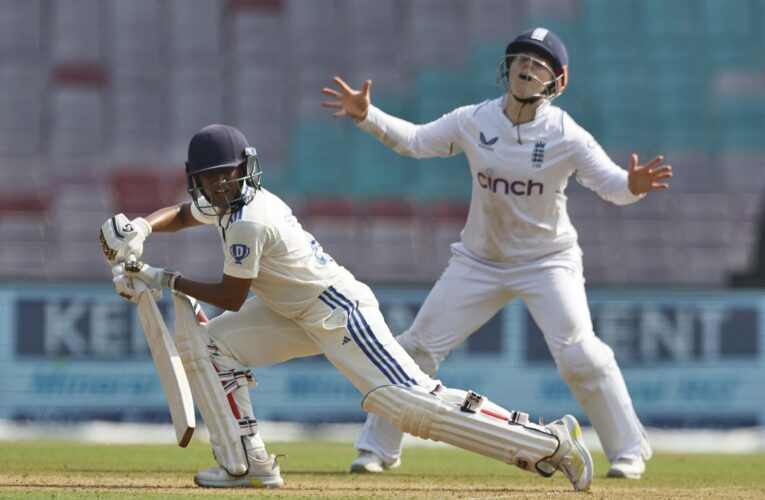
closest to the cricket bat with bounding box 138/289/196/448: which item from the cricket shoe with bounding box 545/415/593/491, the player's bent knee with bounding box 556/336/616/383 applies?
the cricket shoe with bounding box 545/415/593/491

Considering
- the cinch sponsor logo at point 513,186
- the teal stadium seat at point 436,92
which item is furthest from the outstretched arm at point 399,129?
the teal stadium seat at point 436,92

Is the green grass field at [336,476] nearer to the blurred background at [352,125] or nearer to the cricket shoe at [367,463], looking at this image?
the cricket shoe at [367,463]

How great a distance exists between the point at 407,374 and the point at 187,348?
92 centimetres

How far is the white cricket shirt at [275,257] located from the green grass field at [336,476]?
81cm

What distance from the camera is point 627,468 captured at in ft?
21.5

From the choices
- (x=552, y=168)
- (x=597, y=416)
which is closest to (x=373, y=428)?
(x=597, y=416)

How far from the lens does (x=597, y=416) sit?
6672 mm

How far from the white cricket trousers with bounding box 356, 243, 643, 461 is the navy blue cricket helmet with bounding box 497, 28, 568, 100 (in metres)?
0.84

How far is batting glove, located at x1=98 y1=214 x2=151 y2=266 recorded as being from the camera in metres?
5.45

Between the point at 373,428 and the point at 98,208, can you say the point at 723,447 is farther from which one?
the point at 98,208

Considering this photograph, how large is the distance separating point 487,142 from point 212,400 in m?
1.93

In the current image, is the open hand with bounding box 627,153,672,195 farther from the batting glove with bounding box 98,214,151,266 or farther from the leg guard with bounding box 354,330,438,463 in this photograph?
the batting glove with bounding box 98,214,151,266

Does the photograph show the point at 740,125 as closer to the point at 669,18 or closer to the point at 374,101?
the point at 669,18

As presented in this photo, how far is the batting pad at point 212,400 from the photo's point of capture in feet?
18.2
